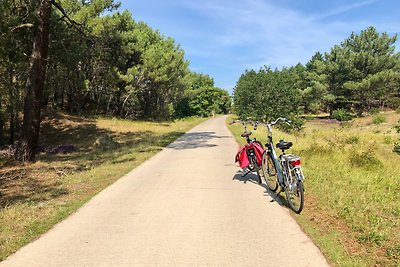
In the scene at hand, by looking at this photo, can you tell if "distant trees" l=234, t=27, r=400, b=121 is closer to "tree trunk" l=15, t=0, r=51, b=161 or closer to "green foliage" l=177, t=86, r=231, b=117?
"green foliage" l=177, t=86, r=231, b=117

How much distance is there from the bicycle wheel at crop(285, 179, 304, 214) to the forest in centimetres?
1109

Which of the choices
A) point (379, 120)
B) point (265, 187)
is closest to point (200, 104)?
point (379, 120)

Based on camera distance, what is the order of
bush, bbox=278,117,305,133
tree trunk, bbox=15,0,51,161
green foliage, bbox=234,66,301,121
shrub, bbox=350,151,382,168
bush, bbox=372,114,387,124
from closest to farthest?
shrub, bbox=350,151,382,168, tree trunk, bbox=15,0,51,161, bush, bbox=278,117,305,133, green foliage, bbox=234,66,301,121, bush, bbox=372,114,387,124

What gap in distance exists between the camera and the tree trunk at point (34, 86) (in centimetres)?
1348

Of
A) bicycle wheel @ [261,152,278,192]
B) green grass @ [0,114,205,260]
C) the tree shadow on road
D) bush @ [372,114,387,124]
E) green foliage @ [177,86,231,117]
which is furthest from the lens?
green foliage @ [177,86,231,117]

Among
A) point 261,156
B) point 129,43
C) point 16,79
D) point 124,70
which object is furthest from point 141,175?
point 124,70

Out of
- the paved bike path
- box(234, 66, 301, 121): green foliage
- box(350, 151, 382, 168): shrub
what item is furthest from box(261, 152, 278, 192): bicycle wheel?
box(234, 66, 301, 121): green foliage

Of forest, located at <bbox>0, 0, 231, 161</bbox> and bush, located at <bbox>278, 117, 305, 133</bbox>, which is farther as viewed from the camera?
bush, located at <bbox>278, 117, 305, 133</bbox>

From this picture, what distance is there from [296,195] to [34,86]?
1132 cm

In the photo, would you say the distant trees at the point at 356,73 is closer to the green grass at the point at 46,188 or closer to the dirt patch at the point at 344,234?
the green grass at the point at 46,188

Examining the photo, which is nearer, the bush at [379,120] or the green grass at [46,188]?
the green grass at [46,188]

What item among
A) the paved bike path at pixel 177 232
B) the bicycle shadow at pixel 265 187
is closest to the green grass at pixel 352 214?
the paved bike path at pixel 177 232

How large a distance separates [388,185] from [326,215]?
134 inches

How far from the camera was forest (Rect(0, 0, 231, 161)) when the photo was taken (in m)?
13.9
